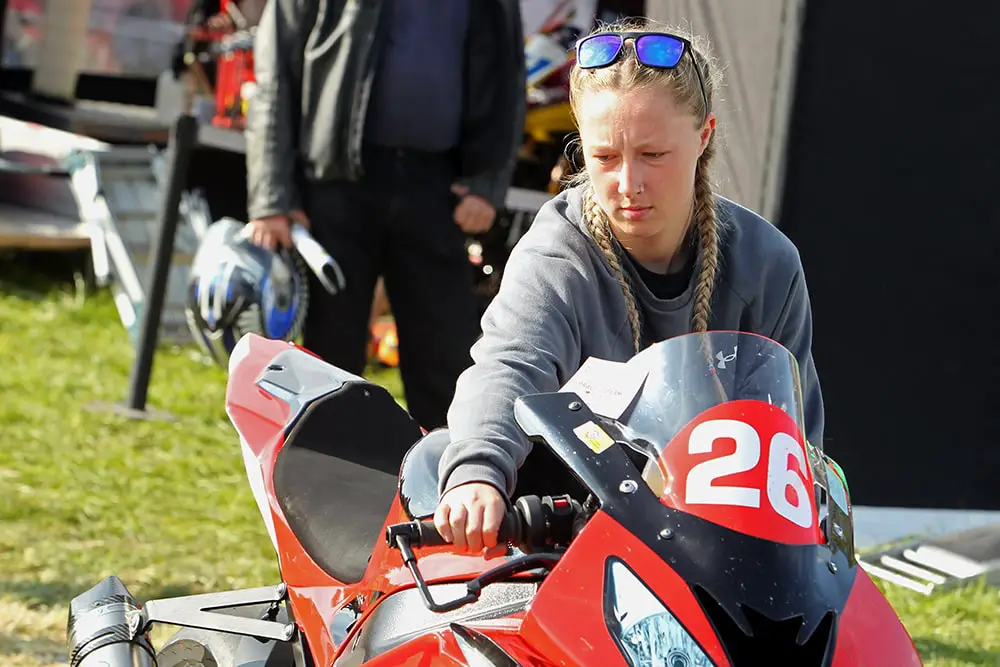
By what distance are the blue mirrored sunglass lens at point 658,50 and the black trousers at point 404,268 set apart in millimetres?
2241

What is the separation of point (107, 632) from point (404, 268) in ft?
6.73

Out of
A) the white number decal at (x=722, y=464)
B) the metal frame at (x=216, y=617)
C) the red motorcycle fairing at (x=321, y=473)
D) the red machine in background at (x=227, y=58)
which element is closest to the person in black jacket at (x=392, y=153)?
the red motorcycle fairing at (x=321, y=473)

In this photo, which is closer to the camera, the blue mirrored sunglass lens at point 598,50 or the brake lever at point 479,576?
the brake lever at point 479,576

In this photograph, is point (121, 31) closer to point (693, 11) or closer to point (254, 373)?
point (693, 11)

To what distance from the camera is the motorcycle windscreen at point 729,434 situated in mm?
1606

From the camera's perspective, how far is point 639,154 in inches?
78.7

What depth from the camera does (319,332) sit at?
428cm

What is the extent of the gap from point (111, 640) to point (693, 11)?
10.0 feet

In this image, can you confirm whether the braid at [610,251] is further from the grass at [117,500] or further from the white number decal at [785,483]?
the grass at [117,500]

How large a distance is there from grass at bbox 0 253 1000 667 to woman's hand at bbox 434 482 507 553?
1.98 m

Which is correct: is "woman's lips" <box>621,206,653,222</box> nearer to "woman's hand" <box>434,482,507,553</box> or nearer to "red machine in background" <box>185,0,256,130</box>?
"woman's hand" <box>434,482,507,553</box>

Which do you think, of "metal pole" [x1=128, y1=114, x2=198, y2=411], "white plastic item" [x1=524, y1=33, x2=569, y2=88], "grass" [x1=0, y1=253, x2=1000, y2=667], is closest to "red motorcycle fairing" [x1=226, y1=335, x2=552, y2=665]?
"grass" [x1=0, y1=253, x2=1000, y2=667]

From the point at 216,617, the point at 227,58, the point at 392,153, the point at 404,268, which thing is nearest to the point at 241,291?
the point at 404,268

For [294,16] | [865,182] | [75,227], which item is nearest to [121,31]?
[75,227]
